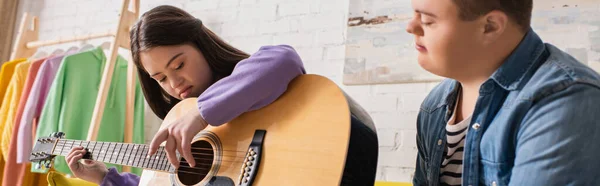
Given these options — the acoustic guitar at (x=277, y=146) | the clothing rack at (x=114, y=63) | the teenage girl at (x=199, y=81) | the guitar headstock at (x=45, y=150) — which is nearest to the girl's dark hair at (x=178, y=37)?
the teenage girl at (x=199, y=81)

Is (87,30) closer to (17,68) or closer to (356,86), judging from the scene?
(17,68)

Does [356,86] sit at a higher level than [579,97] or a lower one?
lower

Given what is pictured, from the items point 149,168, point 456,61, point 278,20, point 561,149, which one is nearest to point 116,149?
point 149,168

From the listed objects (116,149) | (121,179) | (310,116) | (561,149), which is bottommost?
(121,179)

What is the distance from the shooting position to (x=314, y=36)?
2080 millimetres

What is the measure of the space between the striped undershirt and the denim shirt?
0.23ft

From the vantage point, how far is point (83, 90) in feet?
7.39

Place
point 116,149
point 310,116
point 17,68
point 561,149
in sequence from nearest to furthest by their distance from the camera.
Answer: point 561,149, point 310,116, point 116,149, point 17,68

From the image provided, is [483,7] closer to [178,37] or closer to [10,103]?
[178,37]

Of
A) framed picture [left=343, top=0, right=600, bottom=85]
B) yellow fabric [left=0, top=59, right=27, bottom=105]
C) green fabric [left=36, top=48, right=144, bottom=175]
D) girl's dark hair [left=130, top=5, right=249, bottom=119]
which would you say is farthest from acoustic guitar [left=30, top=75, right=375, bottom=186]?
yellow fabric [left=0, top=59, right=27, bottom=105]

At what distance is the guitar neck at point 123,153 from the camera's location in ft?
3.61

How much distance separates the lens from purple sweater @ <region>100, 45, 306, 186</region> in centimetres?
100

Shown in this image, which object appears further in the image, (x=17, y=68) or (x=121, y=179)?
(x=17, y=68)

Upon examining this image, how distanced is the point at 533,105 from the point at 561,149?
0.07 m
